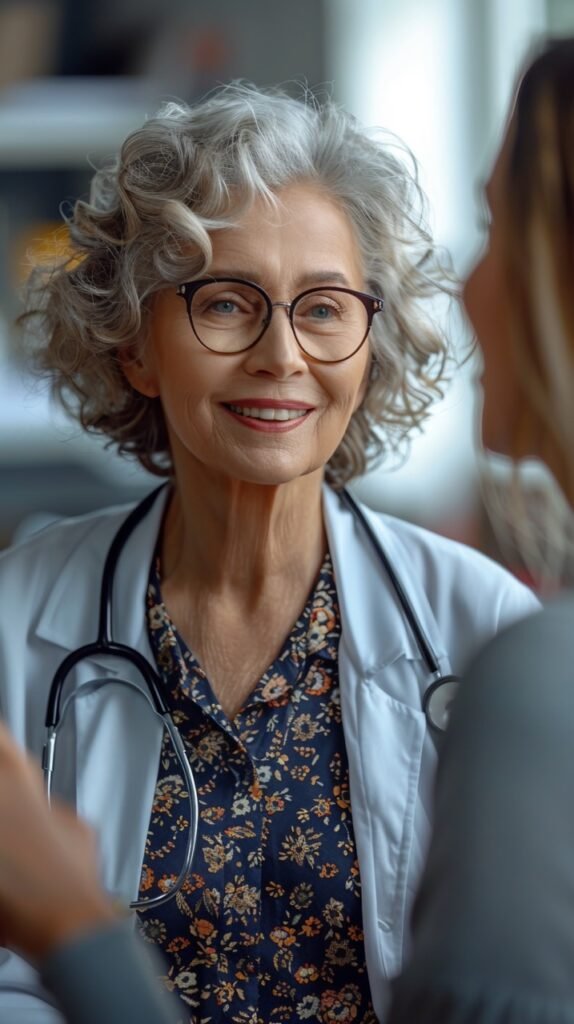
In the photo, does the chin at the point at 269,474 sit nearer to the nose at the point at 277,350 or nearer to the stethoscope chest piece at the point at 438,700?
the nose at the point at 277,350

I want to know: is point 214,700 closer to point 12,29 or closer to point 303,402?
point 303,402

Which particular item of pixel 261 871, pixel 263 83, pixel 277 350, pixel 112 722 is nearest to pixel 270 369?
pixel 277 350

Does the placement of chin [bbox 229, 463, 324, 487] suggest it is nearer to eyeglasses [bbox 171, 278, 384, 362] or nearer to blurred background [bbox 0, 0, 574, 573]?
eyeglasses [bbox 171, 278, 384, 362]

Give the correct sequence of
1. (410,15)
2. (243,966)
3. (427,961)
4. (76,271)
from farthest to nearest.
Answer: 1. (410,15)
2. (76,271)
3. (243,966)
4. (427,961)

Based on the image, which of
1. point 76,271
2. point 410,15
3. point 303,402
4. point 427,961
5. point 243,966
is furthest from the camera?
point 410,15

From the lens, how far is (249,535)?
163cm

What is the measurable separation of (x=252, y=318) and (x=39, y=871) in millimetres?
835

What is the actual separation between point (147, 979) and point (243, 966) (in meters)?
0.62

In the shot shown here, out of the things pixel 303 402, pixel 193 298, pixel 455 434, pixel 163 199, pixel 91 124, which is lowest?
pixel 455 434

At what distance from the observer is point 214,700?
61.0 inches

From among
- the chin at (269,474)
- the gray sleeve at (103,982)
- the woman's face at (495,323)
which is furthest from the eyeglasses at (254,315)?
the gray sleeve at (103,982)

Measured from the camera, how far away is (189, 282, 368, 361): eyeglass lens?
1.54 meters

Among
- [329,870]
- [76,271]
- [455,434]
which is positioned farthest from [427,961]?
[455,434]

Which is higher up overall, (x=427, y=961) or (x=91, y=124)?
(x=91, y=124)
